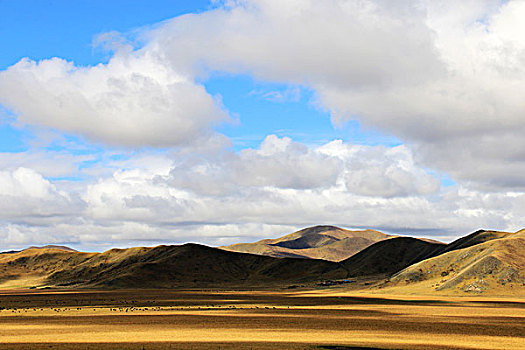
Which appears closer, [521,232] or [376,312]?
[376,312]

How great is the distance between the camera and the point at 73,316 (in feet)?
224

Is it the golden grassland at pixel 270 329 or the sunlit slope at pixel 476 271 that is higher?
the sunlit slope at pixel 476 271

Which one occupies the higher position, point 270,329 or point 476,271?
point 476,271

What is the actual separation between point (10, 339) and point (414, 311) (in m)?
49.7

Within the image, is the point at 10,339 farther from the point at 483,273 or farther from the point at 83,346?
the point at 483,273

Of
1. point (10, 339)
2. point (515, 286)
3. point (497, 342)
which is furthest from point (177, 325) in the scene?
point (515, 286)

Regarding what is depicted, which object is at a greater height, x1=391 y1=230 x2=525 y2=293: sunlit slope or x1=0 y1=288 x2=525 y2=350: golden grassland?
x1=391 y1=230 x2=525 y2=293: sunlit slope

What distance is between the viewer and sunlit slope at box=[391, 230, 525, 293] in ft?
382

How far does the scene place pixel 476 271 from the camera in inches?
4803

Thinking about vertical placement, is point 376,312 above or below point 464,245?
below

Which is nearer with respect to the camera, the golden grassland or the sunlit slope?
the golden grassland

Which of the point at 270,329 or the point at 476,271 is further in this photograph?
the point at 476,271

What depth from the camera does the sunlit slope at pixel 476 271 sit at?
116 meters

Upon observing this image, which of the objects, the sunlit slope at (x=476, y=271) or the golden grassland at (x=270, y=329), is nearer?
the golden grassland at (x=270, y=329)
